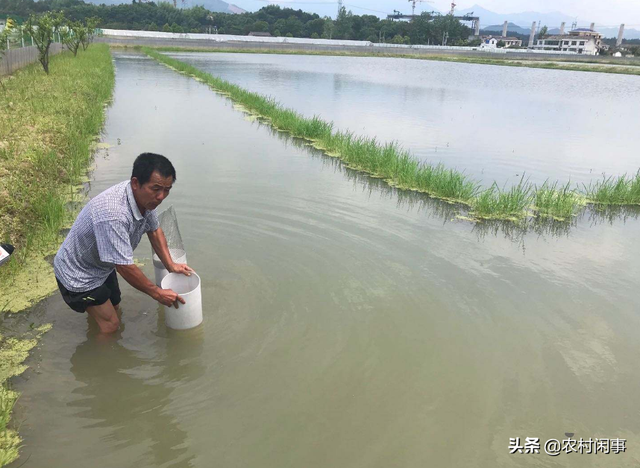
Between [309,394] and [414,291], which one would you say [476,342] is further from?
[309,394]

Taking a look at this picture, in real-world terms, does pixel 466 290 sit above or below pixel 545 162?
below

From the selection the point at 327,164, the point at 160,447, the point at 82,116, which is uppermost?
the point at 82,116

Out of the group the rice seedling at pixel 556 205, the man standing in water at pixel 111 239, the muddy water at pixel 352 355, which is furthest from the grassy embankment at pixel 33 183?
the rice seedling at pixel 556 205

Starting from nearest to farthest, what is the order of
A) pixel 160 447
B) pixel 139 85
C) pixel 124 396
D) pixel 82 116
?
pixel 160 447 → pixel 124 396 → pixel 82 116 → pixel 139 85

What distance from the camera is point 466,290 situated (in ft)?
13.5

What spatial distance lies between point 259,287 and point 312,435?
167 cm

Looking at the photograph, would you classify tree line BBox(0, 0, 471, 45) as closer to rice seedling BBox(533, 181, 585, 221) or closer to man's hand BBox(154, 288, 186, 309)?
rice seedling BBox(533, 181, 585, 221)

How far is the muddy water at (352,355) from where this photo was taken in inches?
95.1

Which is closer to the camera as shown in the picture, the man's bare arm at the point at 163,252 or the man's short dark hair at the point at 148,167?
the man's short dark hair at the point at 148,167

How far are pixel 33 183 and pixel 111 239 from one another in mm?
3542

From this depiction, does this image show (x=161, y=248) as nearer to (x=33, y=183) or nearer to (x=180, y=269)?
(x=180, y=269)

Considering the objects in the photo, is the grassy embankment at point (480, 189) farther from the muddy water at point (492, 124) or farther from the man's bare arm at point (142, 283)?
the man's bare arm at point (142, 283)

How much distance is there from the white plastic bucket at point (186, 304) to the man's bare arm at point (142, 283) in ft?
0.50

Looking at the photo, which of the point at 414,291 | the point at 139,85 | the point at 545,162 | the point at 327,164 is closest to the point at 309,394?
the point at 414,291
